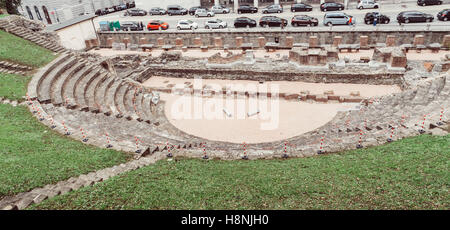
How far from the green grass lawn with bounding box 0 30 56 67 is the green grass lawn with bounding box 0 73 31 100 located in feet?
7.79

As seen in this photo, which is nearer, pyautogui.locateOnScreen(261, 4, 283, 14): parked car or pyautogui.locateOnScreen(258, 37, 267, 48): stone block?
pyautogui.locateOnScreen(258, 37, 267, 48): stone block

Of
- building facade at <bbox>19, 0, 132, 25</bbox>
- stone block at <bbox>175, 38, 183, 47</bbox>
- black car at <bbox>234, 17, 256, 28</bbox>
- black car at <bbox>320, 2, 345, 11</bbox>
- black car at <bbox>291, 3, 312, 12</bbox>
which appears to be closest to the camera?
stone block at <bbox>175, 38, 183, 47</bbox>

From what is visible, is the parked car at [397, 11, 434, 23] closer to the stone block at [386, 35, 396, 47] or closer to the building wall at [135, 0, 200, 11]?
the stone block at [386, 35, 396, 47]

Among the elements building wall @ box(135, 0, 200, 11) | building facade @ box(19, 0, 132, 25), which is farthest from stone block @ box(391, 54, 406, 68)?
building facade @ box(19, 0, 132, 25)

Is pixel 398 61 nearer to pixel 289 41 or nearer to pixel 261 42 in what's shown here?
pixel 289 41

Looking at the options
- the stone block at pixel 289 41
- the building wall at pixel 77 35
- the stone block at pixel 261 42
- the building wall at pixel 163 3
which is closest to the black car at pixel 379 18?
the stone block at pixel 289 41

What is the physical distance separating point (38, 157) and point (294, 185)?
9252 mm

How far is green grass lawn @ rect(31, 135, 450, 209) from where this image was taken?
7.60 meters

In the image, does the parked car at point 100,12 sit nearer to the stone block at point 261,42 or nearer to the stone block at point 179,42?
the stone block at point 179,42

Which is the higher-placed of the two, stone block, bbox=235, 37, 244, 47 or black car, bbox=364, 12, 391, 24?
black car, bbox=364, 12, 391, 24

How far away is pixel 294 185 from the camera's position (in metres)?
8.53

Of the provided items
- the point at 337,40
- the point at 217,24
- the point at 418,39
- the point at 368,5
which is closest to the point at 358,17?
the point at 368,5

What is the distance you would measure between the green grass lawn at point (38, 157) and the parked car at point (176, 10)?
35.3 metres

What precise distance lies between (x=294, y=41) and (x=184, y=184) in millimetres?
24029
